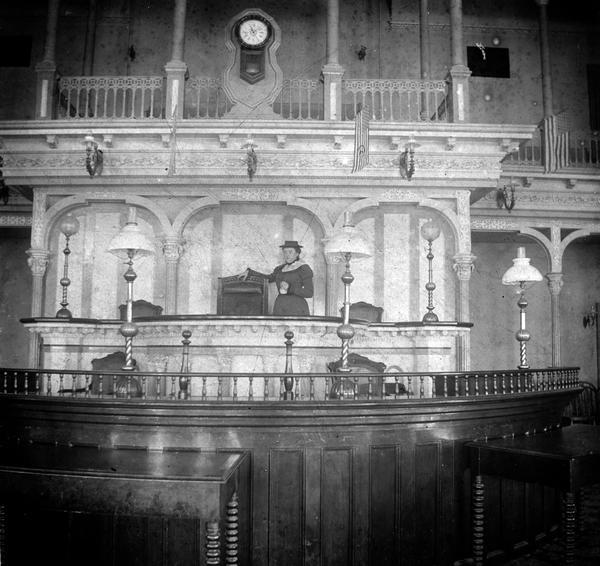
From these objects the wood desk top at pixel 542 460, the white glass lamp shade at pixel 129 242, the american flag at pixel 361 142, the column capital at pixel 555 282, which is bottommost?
the wood desk top at pixel 542 460

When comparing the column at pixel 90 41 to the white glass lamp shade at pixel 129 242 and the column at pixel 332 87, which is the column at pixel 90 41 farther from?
the white glass lamp shade at pixel 129 242

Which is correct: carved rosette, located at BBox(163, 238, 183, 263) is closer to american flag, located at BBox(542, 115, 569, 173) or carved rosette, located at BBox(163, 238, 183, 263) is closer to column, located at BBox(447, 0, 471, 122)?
column, located at BBox(447, 0, 471, 122)

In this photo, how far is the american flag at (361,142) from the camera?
955 cm

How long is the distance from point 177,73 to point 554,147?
6914mm

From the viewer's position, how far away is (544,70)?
13359 millimetres

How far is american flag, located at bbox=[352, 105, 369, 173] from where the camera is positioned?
9547 millimetres

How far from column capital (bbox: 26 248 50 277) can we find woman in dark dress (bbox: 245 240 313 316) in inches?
146

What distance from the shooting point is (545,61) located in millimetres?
13305

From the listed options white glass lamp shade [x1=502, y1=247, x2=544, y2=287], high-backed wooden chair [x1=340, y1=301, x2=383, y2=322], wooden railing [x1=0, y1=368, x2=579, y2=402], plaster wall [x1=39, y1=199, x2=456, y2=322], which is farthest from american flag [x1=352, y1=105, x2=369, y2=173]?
wooden railing [x1=0, y1=368, x2=579, y2=402]

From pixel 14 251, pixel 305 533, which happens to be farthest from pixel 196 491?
pixel 14 251

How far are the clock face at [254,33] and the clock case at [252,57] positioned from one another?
0.02 meters

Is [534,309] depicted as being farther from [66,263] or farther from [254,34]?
[66,263]

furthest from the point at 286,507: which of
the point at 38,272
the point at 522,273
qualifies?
the point at 38,272

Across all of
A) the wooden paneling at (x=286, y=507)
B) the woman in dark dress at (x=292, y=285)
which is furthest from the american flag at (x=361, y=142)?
the wooden paneling at (x=286, y=507)
